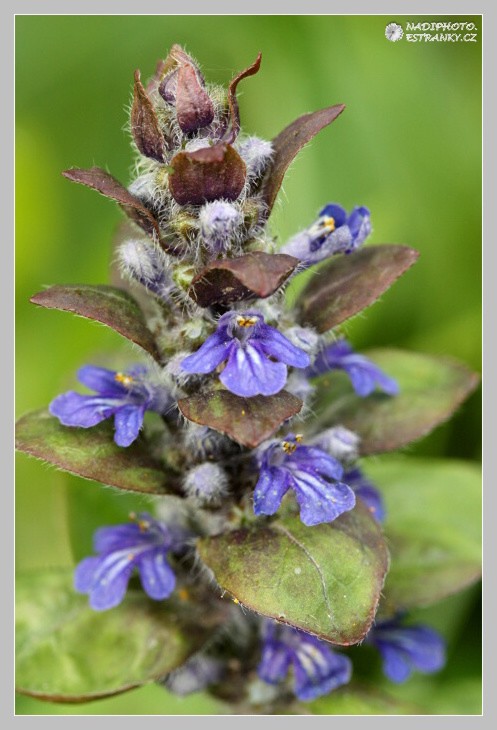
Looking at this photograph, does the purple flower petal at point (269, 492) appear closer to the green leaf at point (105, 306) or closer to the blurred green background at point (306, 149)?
the green leaf at point (105, 306)

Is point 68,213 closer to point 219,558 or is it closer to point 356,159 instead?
point 356,159

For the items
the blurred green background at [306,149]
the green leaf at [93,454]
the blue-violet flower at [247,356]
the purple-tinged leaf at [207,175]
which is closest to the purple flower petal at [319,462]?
the blue-violet flower at [247,356]

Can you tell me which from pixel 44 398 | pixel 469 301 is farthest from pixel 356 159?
pixel 44 398

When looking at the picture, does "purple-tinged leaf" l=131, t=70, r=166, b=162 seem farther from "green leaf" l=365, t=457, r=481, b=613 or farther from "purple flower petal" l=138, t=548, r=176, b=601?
"green leaf" l=365, t=457, r=481, b=613

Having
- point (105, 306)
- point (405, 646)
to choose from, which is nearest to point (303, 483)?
point (105, 306)

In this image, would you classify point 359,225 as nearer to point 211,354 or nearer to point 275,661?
point 211,354

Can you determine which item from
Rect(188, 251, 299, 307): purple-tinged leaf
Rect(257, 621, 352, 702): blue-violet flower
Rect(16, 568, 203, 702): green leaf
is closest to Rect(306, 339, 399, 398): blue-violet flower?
Rect(188, 251, 299, 307): purple-tinged leaf
